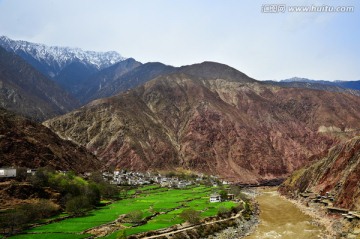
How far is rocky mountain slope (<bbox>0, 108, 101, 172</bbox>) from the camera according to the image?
95500 mm

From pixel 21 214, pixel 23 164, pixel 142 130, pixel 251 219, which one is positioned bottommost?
pixel 251 219

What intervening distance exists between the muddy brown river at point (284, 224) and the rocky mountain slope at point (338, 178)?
754cm

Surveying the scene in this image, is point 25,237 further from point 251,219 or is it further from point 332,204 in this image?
point 332,204

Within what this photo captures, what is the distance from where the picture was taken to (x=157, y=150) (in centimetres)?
17200

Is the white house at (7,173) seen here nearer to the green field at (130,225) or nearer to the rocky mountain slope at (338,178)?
the green field at (130,225)

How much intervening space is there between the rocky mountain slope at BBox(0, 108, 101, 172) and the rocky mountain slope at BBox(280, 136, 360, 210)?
6613 centimetres

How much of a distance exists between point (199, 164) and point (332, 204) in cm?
10096

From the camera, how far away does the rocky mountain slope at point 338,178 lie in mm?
65562

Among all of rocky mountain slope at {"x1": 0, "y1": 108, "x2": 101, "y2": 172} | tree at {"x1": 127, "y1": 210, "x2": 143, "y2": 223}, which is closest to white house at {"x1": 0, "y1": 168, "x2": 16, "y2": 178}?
rocky mountain slope at {"x1": 0, "y1": 108, "x2": 101, "y2": 172}

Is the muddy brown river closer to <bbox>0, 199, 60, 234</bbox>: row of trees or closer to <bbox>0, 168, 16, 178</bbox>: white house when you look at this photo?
<bbox>0, 199, 60, 234</bbox>: row of trees

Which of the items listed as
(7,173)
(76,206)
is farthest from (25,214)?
(7,173)

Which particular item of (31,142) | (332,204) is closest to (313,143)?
(332,204)

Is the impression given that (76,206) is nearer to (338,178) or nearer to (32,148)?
(32,148)

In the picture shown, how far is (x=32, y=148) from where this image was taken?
102 m
